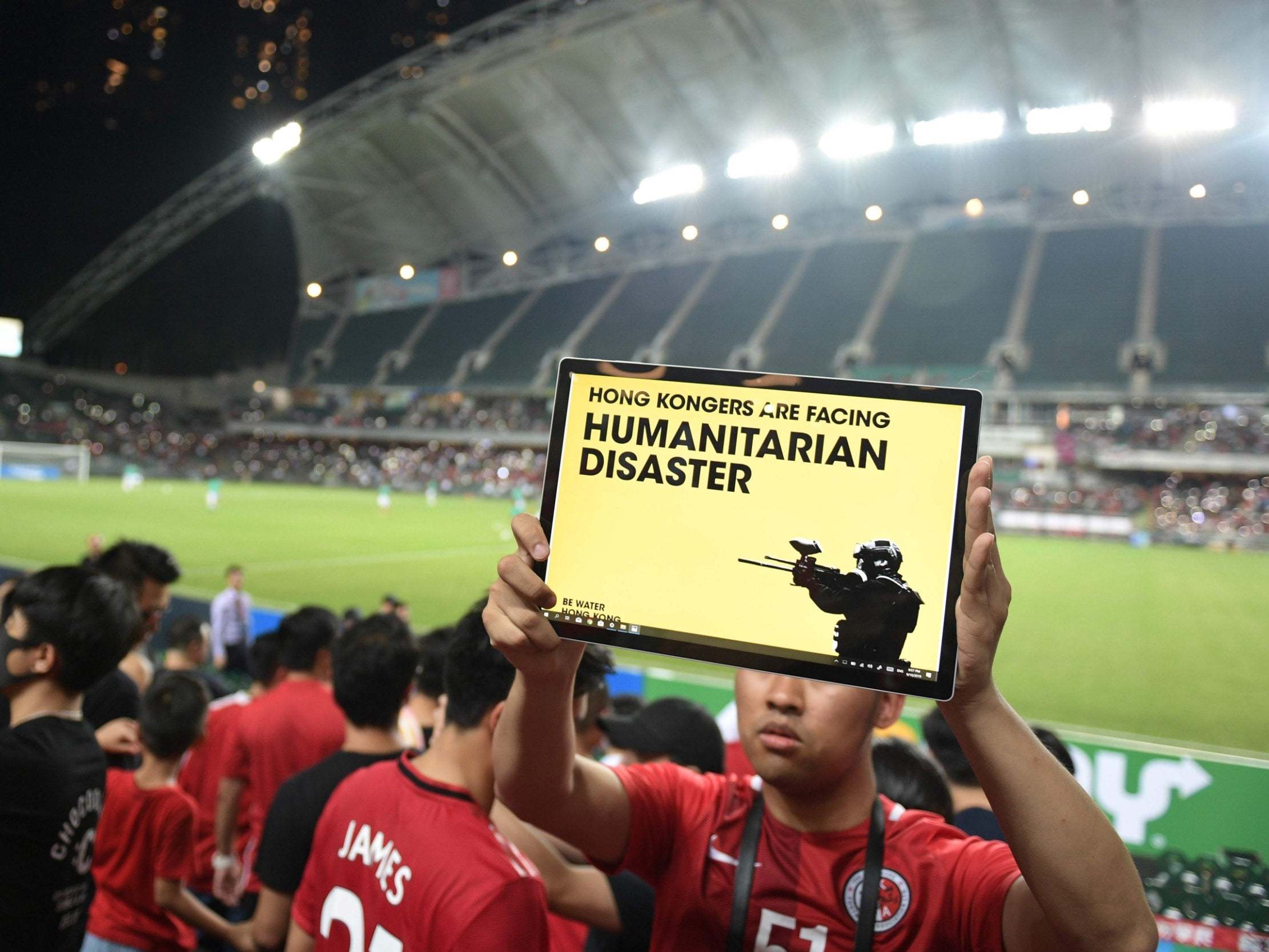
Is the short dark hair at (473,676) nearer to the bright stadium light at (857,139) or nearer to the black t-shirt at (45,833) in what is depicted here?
the black t-shirt at (45,833)

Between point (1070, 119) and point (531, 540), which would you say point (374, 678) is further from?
point (1070, 119)

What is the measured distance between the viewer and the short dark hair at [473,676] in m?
2.28

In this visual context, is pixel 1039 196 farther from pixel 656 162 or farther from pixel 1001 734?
pixel 1001 734

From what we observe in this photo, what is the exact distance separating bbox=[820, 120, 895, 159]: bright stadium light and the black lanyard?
36.2 meters

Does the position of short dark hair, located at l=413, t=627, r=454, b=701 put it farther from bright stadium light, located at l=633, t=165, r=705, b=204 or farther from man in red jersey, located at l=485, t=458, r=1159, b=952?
bright stadium light, located at l=633, t=165, r=705, b=204

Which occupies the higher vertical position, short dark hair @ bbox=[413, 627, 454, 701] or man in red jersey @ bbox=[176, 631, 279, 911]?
short dark hair @ bbox=[413, 627, 454, 701]

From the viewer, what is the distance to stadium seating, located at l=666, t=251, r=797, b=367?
132 ft

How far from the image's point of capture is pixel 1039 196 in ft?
127

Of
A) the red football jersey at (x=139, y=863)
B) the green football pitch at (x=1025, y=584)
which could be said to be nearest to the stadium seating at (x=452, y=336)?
the green football pitch at (x=1025, y=584)

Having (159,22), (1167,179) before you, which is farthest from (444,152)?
(1167,179)

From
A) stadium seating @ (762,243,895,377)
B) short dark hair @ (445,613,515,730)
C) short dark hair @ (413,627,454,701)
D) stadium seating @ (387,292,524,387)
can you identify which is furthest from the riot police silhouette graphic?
stadium seating @ (387,292,524,387)

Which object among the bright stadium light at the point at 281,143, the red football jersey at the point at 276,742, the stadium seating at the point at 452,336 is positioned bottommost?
the red football jersey at the point at 276,742

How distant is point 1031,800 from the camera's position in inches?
52.6

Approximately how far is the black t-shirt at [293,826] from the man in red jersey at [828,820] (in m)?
1.25
